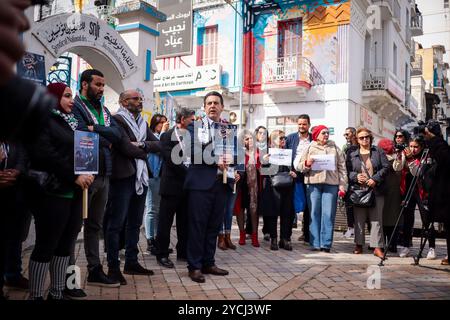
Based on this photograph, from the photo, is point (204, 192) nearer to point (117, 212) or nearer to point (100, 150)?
point (117, 212)

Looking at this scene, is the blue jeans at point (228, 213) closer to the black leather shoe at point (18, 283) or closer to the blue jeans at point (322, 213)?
the blue jeans at point (322, 213)

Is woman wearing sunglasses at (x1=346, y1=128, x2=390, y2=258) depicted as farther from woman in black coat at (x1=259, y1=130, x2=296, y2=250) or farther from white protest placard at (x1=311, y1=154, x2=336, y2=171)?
woman in black coat at (x1=259, y1=130, x2=296, y2=250)

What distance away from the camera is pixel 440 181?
16.1 feet

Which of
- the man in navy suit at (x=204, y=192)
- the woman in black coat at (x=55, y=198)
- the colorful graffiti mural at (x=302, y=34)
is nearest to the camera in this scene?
the woman in black coat at (x=55, y=198)

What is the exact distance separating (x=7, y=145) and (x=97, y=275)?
1.52 meters

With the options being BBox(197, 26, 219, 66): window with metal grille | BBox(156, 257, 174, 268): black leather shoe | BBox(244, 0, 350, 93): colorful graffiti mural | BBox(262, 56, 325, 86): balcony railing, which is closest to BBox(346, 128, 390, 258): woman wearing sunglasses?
BBox(156, 257, 174, 268): black leather shoe

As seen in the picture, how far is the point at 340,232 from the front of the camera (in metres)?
8.35

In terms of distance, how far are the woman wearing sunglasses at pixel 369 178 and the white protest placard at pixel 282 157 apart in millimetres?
992

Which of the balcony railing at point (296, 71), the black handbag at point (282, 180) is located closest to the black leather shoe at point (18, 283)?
the black handbag at point (282, 180)

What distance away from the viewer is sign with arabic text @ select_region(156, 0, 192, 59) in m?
18.2

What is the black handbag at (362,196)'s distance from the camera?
593 cm

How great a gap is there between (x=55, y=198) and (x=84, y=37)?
15.2 feet

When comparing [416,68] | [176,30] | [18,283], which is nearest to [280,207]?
[18,283]

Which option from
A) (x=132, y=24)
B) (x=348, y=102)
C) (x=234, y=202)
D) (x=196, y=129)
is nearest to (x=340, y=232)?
(x=234, y=202)
